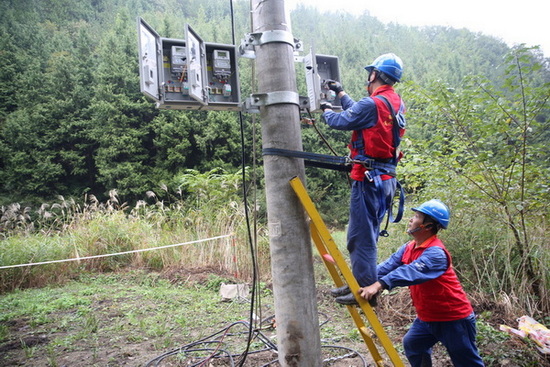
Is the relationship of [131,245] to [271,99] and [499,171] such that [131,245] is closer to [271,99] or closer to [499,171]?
[271,99]

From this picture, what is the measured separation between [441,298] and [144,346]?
10.6 ft

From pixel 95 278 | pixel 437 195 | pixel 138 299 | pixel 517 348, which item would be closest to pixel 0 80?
pixel 95 278

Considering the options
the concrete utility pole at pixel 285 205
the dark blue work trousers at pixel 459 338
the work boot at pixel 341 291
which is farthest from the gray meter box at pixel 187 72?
the dark blue work trousers at pixel 459 338

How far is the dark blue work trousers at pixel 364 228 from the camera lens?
274cm

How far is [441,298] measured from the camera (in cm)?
305

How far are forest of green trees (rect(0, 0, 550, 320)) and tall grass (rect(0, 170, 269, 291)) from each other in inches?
74.8

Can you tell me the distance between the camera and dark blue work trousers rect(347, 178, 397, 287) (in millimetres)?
2736

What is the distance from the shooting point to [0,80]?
26.7 m

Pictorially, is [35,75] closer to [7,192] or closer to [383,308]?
[7,192]

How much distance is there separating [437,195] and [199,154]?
66.6 ft

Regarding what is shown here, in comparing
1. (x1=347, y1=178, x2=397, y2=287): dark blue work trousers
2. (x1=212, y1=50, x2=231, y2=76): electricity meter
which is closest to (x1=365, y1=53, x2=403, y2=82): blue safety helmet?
(x1=347, y1=178, x2=397, y2=287): dark blue work trousers

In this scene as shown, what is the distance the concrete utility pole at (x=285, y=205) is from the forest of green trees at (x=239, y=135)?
386 mm

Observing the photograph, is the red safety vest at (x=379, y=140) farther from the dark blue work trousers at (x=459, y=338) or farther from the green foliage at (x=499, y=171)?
the green foliage at (x=499, y=171)

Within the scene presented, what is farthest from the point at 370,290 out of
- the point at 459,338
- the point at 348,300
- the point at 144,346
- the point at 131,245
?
the point at 131,245
